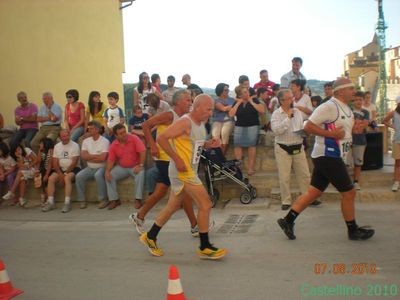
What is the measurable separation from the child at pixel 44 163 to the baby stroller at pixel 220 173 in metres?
3.31

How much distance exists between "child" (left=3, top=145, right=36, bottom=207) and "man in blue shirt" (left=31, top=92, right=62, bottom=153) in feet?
1.74

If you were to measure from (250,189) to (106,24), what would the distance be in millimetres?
10226

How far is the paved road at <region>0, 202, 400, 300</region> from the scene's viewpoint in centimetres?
480

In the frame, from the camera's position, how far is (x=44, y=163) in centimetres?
987

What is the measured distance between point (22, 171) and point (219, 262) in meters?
5.82

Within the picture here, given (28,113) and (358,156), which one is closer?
(358,156)

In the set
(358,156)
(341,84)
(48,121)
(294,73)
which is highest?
(294,73)

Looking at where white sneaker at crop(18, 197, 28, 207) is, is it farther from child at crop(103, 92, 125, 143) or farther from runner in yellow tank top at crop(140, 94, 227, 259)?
runner in yellow tank top at crop(140, 94, 227, 259)

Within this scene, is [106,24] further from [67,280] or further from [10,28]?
[67,280]

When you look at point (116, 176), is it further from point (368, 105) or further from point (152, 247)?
point (368, 105)

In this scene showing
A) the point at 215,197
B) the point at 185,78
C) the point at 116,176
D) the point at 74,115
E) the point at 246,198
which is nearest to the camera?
the point at 246,198

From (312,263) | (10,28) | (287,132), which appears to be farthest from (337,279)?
(10,28)

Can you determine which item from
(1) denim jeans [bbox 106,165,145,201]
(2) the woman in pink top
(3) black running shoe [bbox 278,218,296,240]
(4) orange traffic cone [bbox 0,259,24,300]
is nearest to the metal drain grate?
(3) black running shoe [bbox 278,218,296,240]
